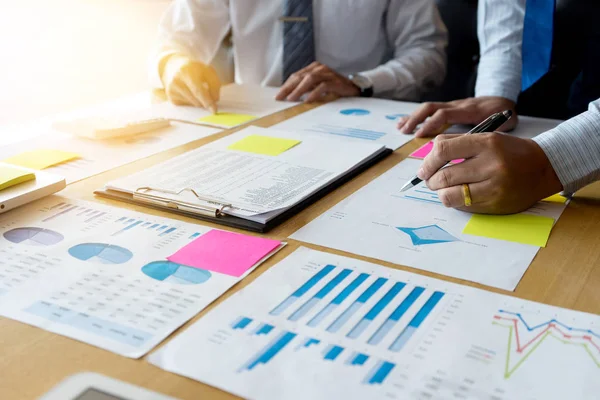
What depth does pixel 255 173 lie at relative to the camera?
910 millimetres

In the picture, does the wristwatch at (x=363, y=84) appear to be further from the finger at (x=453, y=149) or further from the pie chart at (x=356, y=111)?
the finger at (x=453, y=149)

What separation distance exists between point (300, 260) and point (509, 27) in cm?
98

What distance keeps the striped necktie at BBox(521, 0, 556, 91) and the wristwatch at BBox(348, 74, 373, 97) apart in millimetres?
353

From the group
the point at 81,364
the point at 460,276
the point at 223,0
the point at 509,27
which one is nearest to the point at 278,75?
the point at 223,0

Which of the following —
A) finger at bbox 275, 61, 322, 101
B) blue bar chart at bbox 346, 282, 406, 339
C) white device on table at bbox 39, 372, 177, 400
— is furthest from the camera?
finger at bbox 275, 61, 322, 101

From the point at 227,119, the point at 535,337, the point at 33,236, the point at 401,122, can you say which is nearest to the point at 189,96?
the point at 227,119

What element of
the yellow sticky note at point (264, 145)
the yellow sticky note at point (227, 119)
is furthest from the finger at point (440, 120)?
the yellow sticky note at point (227, 119)

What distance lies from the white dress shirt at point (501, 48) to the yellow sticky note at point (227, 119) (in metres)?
0.52

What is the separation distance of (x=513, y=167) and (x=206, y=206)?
397 millimetres

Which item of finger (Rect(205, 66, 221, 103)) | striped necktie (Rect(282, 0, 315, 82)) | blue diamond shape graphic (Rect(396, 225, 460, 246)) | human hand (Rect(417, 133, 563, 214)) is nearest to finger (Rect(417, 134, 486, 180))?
human hand (Rect(417, 133, 563, 214))

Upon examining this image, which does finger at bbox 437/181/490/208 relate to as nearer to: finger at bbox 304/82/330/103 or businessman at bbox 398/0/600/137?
A: businessman at bbox 398/0/600/137

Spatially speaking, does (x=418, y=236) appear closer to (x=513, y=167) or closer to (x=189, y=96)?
(x=513, y=167)

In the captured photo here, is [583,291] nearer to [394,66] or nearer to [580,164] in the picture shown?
[580,164]

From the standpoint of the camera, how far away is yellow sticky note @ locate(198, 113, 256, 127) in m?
1.24
